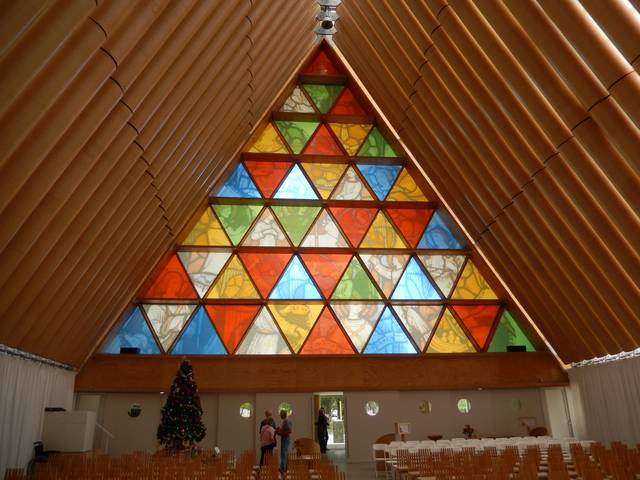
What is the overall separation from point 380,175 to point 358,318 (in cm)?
533

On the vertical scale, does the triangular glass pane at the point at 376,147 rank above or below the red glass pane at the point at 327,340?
above

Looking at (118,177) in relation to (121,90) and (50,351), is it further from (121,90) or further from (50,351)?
(50,351)

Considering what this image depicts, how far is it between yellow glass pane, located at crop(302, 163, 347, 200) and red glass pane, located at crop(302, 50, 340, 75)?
374 cm

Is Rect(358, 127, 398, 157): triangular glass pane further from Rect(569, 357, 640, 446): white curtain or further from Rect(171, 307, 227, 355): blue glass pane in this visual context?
Rect(569, 357, 640, 446): white curtain

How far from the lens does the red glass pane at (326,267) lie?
17.4m

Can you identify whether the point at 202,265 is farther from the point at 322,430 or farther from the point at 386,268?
the point at 322,430

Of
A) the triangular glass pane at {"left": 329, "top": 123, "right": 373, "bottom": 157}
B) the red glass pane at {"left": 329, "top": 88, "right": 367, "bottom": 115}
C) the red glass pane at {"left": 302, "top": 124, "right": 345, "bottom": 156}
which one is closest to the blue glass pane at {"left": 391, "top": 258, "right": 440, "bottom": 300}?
the triangular glass pane at {"left": 329, "top": 123, "right": 373, "bottom": 157}

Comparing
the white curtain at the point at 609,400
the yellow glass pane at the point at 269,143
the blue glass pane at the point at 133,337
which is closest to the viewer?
the white curtain at the point at 609,400

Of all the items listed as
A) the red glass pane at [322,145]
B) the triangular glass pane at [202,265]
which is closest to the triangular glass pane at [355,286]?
the triangular glass pane at [202,265]

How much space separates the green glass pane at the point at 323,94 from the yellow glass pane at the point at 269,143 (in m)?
2.04

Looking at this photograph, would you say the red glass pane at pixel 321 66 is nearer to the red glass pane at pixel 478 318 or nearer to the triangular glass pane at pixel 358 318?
the triangular glass pane at pixel 358 318

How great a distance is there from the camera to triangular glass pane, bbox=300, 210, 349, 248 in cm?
1797

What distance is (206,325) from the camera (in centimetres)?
1647

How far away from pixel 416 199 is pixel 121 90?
40.6 ft
